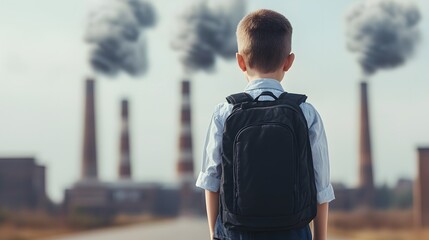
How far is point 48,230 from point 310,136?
1390 inches

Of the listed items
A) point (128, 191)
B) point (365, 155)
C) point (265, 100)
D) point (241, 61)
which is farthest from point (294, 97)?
point (128, 191)

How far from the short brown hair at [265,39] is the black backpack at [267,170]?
134 millimetres

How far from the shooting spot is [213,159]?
2451 millimetres

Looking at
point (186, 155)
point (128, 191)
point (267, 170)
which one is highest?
point (267, 170)

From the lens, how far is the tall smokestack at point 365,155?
34.5m

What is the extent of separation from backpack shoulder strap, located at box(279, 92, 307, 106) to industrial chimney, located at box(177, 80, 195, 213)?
33.9m

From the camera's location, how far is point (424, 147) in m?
29.8

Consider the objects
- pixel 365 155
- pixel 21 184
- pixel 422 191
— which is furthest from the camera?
pixel 365 155

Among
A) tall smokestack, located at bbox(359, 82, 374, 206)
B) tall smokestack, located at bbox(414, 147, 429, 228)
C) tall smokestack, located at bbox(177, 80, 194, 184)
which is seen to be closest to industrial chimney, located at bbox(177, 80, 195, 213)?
tall smokestack, located at bbox(177, 80, 194, 184)

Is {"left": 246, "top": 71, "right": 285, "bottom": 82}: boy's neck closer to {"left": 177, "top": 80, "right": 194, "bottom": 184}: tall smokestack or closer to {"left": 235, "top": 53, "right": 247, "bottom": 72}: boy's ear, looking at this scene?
{"left": 235, "top": 53, "right": 247, "bottom": 72}: boy's ear

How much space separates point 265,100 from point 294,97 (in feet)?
0.25

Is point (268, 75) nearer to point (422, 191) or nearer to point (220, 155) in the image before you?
point (220, 155)

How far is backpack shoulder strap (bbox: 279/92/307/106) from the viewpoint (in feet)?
8.00

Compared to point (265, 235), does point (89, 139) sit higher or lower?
higher
